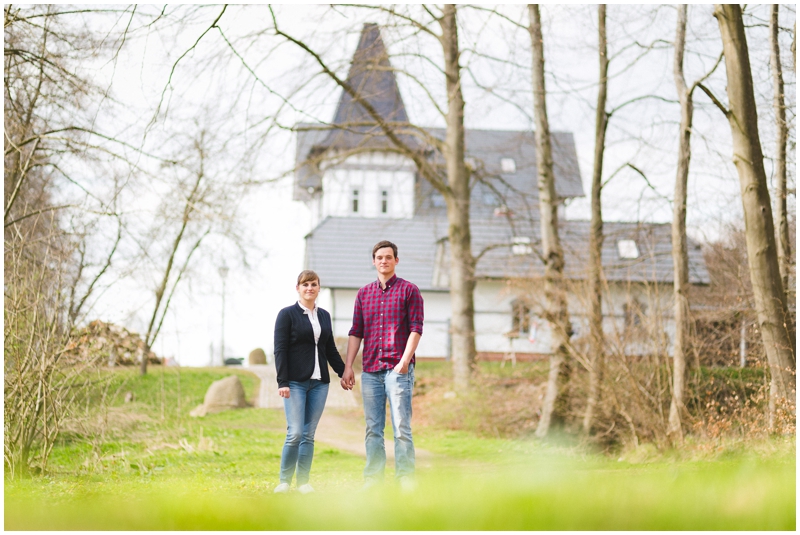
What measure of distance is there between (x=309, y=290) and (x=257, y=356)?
22157mm

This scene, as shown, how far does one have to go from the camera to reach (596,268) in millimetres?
13008

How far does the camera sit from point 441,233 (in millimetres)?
32219

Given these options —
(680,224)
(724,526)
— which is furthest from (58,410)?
(680,224)

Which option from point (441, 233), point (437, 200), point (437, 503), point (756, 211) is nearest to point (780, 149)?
point (756, 211)

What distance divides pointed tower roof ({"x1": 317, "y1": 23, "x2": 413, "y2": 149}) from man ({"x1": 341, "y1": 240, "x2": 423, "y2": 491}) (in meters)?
7.74

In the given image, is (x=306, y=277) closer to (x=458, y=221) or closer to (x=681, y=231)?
(x=681, y=231)

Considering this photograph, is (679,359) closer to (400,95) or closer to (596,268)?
(596,268)

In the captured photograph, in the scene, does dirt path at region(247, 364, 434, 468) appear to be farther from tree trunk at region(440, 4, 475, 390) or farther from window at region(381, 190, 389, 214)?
window at region(381, 190, 389, 214)

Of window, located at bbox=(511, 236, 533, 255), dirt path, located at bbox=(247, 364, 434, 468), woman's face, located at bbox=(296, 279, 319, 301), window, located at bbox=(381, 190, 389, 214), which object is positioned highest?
window, located at bbox=(381, 190, 389, 214)

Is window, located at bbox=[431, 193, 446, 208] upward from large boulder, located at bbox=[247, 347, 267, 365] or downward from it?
upward

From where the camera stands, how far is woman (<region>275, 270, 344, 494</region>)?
6.27m

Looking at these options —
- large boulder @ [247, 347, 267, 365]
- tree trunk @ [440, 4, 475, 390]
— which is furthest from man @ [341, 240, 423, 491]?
large boulder @ [247, 347, 267, 365]

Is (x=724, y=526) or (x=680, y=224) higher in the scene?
(x=680, y=224)

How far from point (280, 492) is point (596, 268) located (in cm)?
784
